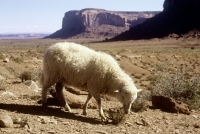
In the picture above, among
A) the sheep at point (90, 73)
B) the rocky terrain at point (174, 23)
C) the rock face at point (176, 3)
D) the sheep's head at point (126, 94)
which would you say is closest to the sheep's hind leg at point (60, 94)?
the sheep at point (90, 73)

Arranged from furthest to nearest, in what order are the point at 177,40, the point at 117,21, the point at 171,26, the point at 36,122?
1. the point at 117,21
2. the point at 171,26
3. the point at 177,40
4. the point at 36,122

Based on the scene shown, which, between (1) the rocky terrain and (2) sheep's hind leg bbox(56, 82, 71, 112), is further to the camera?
(1) the rocky terrain

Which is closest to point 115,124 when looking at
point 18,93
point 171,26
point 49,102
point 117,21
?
point 49,102

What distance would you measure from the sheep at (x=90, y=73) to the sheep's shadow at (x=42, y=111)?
1.36 ft

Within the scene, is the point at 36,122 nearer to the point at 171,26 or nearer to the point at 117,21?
the point at 171,26

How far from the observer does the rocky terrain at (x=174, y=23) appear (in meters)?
95.5

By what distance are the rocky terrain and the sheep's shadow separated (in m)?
84.3

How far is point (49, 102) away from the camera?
1009cm

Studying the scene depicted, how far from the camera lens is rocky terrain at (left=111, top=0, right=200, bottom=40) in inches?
3760

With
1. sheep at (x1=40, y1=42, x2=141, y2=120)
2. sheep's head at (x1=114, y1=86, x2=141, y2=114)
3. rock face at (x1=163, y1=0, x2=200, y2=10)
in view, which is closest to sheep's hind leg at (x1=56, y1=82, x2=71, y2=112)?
sheep at (x1=40, y1=42, x2=141, y2=120)

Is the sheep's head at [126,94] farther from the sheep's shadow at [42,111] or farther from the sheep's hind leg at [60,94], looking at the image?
the sheep's hind leg at [60,94]

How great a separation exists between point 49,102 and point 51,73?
154 cm

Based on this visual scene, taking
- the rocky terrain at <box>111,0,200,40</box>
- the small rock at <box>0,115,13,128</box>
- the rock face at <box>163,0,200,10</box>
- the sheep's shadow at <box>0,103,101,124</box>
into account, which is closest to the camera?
the small rock at <box>0,115,13,128</box>

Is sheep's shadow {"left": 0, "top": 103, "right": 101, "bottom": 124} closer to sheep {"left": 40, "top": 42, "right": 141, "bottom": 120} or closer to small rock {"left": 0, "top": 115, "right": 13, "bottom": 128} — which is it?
sheep {"left": 40, "top": 42, "right": 141, "bottom": 120}
